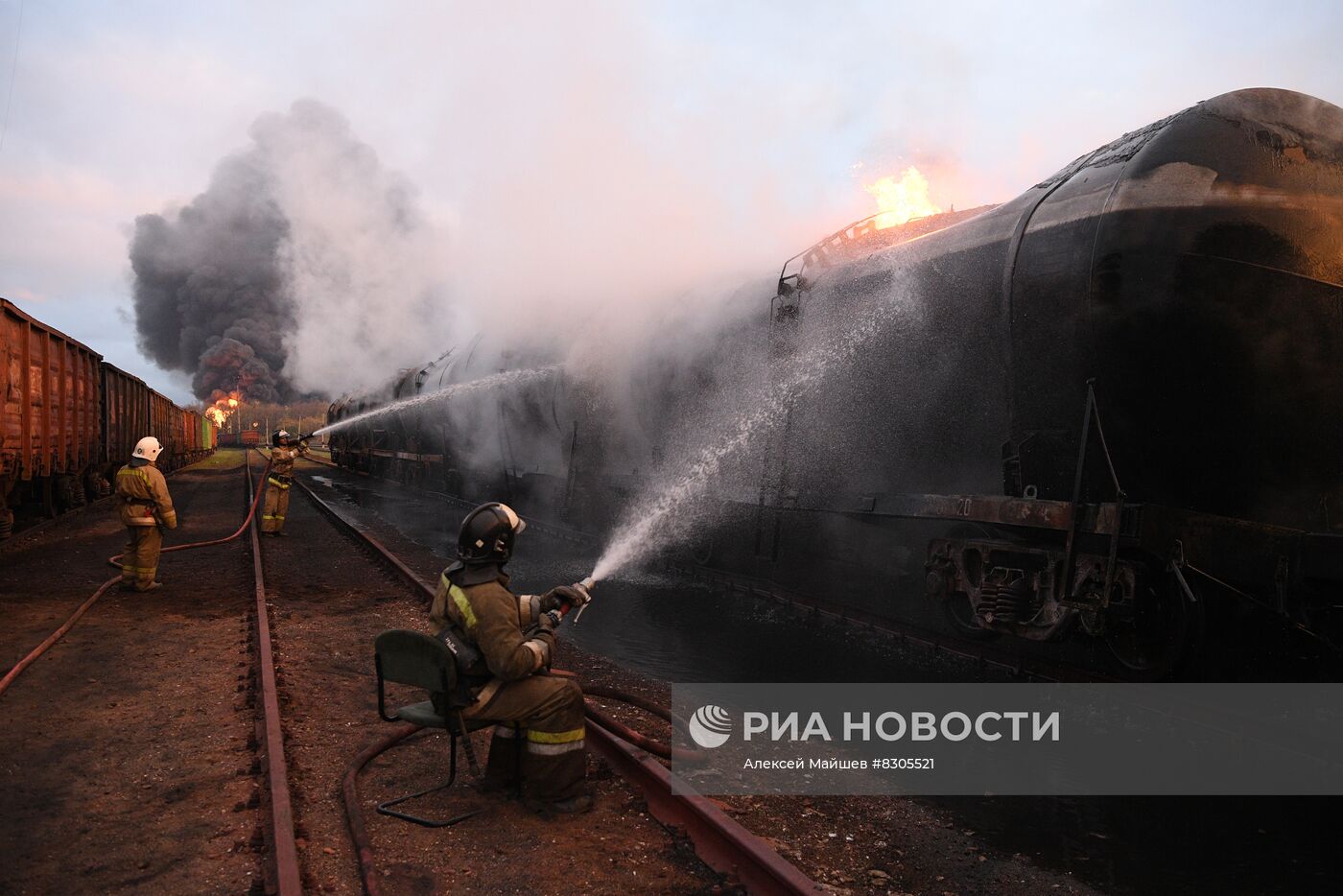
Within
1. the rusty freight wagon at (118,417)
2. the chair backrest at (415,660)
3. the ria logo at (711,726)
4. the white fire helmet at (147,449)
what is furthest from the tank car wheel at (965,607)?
the rusty freight wagon at (118,417)

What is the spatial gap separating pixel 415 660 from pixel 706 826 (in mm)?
1388

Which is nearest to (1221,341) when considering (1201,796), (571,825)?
(1201,796)

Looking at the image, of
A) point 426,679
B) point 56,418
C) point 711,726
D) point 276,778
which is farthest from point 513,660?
point 56,418

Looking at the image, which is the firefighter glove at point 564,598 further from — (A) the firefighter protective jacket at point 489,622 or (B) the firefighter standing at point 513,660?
(A) the firefighter protective jacket at point 489,622

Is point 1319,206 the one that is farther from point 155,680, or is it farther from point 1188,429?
point 155,680

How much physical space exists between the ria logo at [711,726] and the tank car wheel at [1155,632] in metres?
2.31

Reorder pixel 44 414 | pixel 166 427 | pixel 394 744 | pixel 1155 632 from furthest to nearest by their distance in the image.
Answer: pixel 166 427 < pixel 44 414 < pixel 1155 632 < pixel 394 744

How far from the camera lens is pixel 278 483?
13.3 meters

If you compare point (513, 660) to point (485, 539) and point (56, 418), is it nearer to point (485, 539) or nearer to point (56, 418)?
point (485, 539)

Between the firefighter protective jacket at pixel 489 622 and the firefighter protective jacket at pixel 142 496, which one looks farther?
the firefighter protective jacket at pixel 142 496

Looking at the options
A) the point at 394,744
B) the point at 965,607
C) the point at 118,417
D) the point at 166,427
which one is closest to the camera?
the point at 394,744

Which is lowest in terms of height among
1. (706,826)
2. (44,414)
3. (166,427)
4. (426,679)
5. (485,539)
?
(706,826)

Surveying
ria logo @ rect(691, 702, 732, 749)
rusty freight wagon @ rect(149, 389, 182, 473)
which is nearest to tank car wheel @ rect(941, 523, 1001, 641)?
ria logo @ rect(691, 702, 732, 749)

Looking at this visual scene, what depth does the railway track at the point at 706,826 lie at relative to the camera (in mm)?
3037
